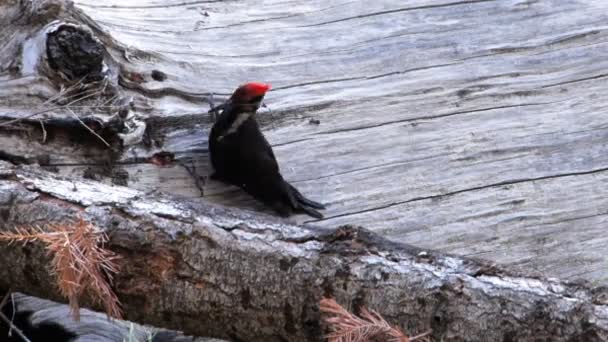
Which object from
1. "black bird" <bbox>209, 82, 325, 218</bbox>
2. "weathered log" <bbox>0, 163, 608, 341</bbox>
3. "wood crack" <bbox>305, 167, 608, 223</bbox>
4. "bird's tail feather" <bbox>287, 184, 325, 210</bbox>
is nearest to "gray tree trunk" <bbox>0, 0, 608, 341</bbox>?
"weathered log" <bbox>0, 163, 608, 341</bbox>

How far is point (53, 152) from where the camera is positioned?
9.70 ft

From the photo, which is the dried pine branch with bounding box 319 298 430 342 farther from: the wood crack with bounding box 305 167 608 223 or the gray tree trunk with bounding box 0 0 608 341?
the wood crack with bounding box 305 167 608 223

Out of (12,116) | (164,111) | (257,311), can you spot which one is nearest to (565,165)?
(164,111)

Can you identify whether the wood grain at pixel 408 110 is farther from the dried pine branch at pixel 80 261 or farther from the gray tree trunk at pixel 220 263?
the dried pine branch at pixel 80 261

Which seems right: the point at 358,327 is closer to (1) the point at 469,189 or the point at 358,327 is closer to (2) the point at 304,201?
(2) the point at 304,201

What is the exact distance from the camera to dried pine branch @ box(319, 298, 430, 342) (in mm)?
2061

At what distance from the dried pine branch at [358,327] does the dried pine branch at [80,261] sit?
49 cm

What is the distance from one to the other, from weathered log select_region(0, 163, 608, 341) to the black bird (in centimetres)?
82

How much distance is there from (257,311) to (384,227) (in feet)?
3.64

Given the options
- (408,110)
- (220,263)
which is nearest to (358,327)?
(220,263)

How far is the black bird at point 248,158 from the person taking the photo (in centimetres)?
316

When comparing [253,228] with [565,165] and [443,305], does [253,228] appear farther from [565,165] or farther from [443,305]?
[565,165]

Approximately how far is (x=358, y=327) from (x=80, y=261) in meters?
0.62

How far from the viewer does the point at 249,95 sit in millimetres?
3113
